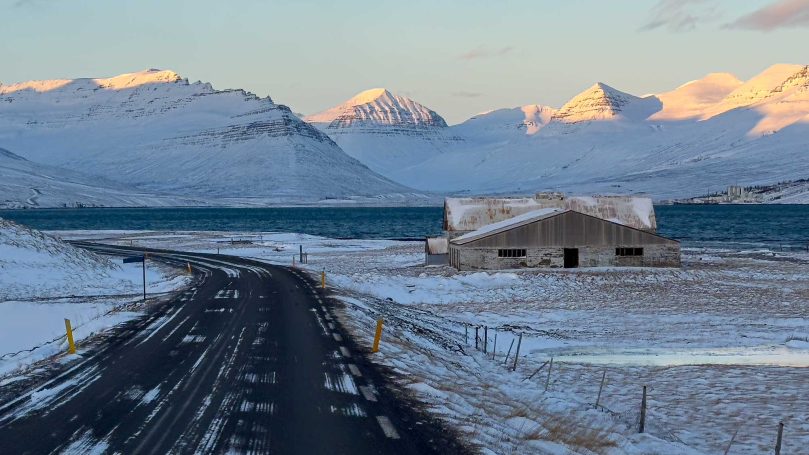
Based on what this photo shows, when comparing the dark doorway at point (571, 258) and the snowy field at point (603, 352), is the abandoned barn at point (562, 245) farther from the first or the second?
the snowy field at point (603, 352)

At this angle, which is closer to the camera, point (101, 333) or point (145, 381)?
point (145, 381)

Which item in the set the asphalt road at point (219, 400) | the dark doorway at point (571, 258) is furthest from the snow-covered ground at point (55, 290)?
the dark doorway at point (571, 258)

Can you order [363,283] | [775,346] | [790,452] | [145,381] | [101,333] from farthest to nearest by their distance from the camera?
1. [363,283]
2. [775,346]
3. [101,333]
4. [145,381]
5. [790,452]

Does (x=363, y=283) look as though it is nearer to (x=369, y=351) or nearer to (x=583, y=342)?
(x=583, y=342)

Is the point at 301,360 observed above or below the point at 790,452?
above

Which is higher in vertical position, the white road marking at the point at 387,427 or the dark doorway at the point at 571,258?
the dark doorway at the point at 571,258

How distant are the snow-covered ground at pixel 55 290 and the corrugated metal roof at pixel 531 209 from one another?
2604 centimetres

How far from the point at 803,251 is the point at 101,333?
81625mm

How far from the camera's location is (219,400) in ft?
56.1

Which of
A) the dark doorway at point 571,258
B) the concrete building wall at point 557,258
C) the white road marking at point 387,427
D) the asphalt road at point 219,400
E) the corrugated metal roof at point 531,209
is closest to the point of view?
the asphalt road at point 219,400

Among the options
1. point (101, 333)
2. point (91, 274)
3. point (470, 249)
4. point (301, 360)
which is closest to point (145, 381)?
point (301, 360)

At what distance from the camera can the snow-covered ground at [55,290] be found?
104 feet

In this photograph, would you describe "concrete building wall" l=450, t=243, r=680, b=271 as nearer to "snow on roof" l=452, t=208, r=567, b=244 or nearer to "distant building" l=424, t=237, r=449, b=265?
"snow on roof" l=452, t=208, r=567, b=244

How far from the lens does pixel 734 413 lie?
1988 cm
